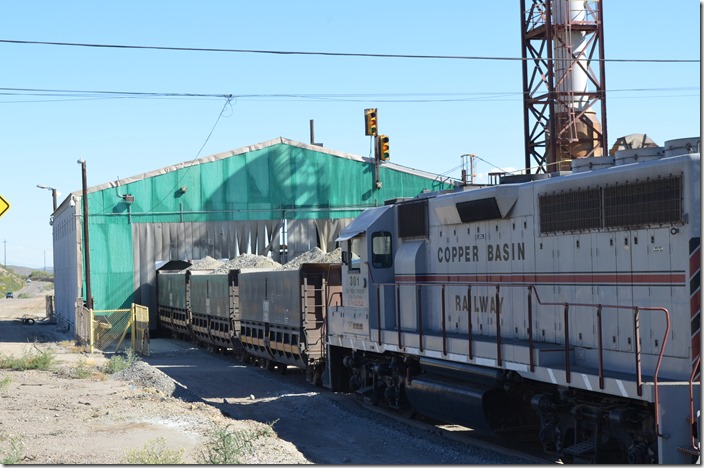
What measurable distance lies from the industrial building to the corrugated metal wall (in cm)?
4

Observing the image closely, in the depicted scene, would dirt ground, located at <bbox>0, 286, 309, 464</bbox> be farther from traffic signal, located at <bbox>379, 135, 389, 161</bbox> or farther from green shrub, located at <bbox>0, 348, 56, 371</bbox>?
traffic signal, located at <bbox>379, 135, 389, 161</bbox>

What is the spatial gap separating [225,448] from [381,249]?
274 inches

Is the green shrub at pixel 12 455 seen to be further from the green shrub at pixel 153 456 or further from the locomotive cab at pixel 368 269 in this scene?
the locomotive cab at pixel 368 269

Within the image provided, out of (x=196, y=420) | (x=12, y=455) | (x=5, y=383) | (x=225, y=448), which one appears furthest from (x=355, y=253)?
(x=5, y=383)

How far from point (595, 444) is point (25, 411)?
1063 cm

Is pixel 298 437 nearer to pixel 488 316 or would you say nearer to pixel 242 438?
pixel 242 438

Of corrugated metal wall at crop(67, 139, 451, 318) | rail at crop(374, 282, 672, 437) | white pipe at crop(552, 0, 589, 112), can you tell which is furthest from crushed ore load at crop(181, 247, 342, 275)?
Result: rail at crop(374, 282, 672, 437)

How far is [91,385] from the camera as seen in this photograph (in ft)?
70.0

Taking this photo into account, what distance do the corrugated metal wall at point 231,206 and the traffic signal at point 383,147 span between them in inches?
73.9

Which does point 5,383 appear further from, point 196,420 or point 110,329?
point 110,329

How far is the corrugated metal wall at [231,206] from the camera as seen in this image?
127ft

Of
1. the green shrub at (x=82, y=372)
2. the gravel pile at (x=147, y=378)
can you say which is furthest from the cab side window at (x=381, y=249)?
the green shrub at (x=82, y=372)

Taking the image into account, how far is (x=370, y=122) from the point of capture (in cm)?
3588

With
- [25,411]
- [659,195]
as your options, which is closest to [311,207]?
[25,411]
